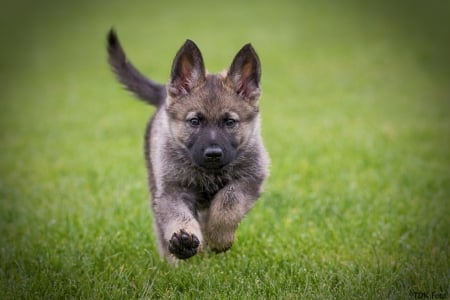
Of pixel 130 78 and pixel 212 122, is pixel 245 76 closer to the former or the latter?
pixel 212 122

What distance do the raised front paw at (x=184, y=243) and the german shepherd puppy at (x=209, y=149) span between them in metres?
0.12

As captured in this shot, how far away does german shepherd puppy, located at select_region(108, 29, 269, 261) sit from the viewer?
4.41 metres

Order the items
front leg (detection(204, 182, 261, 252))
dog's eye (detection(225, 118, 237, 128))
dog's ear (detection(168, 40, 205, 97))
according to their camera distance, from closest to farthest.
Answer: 1. front leg (detection(204, 182, 261, 252))
2. dog's eye (detection(225, 118, 237, 128))
3. dog's ear (detection(168, 40, 205, 97))

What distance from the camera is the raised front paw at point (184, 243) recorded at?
162 inches

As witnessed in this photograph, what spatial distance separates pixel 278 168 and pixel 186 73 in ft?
10.8

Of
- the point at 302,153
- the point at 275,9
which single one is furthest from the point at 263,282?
the point at 275,9

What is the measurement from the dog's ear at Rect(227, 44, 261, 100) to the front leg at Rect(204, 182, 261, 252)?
2.35ft

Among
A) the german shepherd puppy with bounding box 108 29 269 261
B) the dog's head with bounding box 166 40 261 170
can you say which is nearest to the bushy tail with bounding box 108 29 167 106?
the german shepherd puppy with bounding box 108 29 269 261

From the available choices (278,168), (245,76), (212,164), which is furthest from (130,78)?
(278,168)

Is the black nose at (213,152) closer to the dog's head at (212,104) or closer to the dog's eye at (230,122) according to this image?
the dog's head at (212,104)

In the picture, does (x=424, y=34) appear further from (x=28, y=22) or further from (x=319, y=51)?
(x=28, y=22)

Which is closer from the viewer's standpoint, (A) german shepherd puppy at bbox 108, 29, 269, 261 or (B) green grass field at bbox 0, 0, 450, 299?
(A) german shepherd puppy at bbox 108, 29, 269, 261

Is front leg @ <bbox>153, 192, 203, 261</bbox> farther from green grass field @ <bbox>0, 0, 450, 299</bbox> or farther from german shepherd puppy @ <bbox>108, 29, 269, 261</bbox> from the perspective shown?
green grass field @ <bbox>0, 0, 450, 299</bbox>

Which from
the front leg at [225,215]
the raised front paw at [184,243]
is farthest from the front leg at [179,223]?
the front leg at [225,215]
